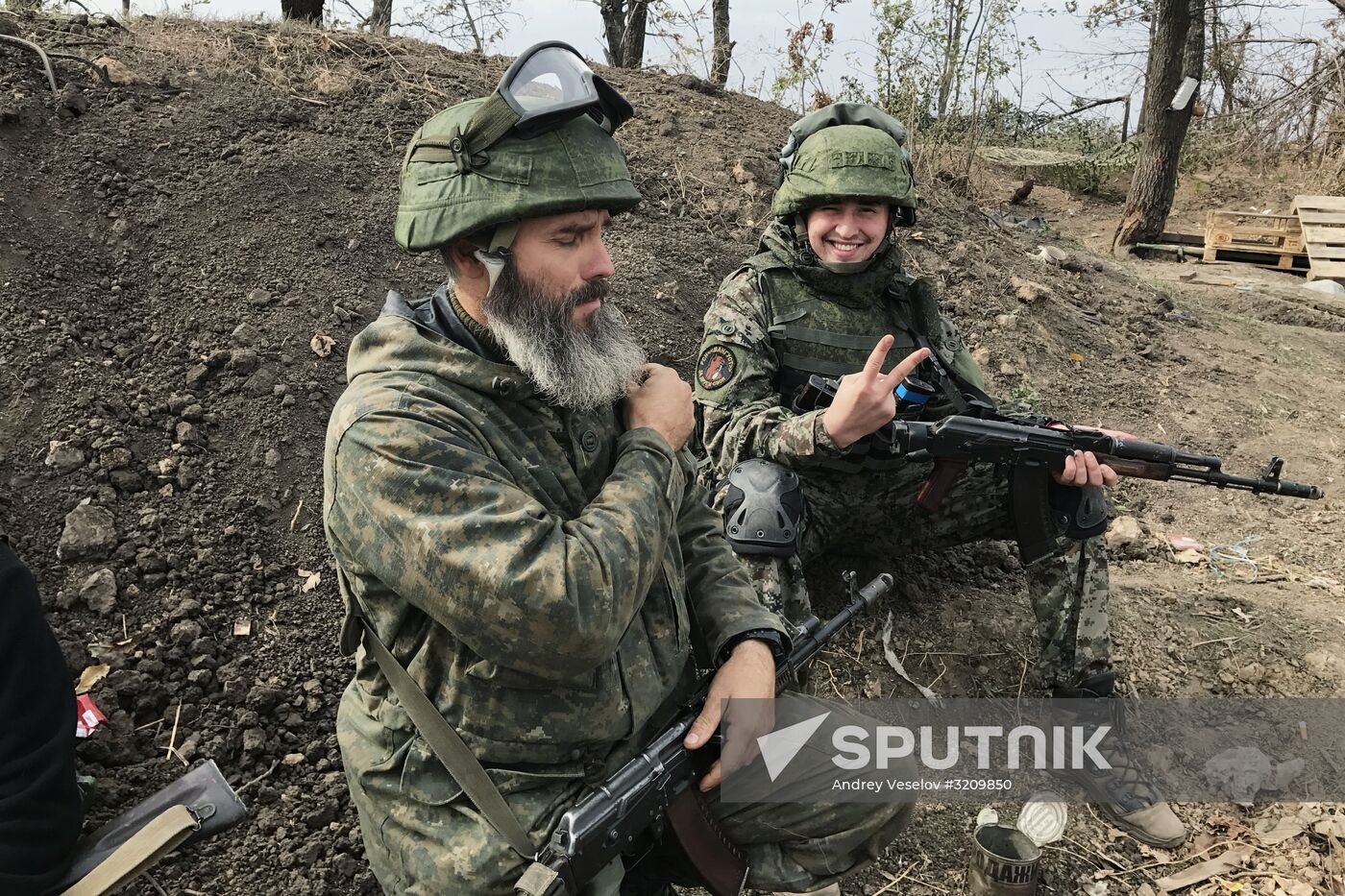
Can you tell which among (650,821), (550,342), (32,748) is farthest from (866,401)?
(32,748)

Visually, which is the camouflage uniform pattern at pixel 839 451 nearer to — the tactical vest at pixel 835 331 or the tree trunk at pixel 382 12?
the tactical vest at pixel 835 331

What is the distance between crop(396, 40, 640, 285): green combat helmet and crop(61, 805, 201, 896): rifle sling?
145cm

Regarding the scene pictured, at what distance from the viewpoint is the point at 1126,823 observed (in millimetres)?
3262

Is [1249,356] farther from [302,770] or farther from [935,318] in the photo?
[302,770]

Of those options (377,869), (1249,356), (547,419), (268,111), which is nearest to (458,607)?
(547,419)

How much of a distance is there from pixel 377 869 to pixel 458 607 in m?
0.78

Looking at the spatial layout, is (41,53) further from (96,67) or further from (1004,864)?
(1004,864)

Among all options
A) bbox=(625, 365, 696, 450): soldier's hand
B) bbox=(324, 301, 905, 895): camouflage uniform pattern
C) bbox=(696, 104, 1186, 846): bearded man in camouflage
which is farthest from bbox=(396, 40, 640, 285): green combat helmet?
bbox=(696, 104, 1186, 846): bearded man in camouflage

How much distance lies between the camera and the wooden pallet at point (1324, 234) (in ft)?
33.1

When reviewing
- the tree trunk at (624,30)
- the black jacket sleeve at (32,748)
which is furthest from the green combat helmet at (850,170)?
the tree trunk at (624,30)

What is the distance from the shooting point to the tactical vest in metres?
3.85

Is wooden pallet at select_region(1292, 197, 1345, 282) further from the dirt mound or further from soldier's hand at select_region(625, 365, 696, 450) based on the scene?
soldier's hand at select_region(625, 365, 696, 450)

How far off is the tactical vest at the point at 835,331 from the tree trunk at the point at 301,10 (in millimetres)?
5398

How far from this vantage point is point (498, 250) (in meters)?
2.12
